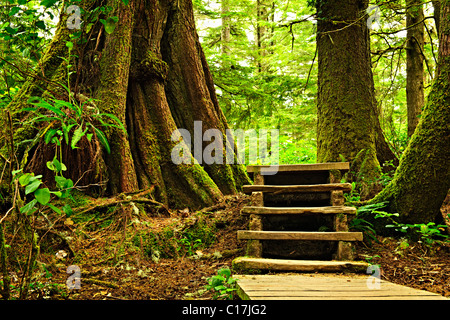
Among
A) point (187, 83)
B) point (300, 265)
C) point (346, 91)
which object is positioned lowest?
point (300, 265)

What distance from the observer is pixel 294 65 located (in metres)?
16.5

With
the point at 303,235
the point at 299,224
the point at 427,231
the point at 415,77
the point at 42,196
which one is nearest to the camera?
the point at 42,196

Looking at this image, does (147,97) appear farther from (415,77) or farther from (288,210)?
(415,77)

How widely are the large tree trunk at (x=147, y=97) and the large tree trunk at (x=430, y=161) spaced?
2.72 meters

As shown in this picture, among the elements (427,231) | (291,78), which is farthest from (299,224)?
(291,78)

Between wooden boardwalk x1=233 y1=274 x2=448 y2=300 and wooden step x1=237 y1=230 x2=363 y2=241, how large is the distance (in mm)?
463

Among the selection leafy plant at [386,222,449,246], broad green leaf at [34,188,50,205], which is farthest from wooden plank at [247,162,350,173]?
broad green leaf at [34,188,50,205]

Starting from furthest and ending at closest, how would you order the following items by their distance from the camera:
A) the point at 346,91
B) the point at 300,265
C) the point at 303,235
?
1. the point at 346,91
2. the point at 303,235
3. the point at 300,265

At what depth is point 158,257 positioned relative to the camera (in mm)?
3727

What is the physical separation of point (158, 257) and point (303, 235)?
67.9 inches

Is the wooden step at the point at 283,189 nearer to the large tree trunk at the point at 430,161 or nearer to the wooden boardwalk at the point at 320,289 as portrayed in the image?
the large tree trunk at the point at 430,161

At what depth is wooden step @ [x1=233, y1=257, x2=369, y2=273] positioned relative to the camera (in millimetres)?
3066

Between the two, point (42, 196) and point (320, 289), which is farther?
point (320, 289)

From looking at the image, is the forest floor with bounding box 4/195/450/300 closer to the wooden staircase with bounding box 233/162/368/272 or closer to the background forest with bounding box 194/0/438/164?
the wooden staircase with bounding box 233/162/368/272
